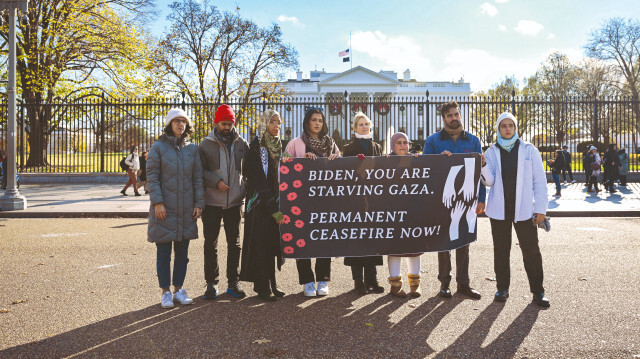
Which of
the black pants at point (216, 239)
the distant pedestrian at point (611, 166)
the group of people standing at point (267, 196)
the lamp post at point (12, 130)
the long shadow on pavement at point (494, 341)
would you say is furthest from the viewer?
the distant pedestrian at point (611, 166)

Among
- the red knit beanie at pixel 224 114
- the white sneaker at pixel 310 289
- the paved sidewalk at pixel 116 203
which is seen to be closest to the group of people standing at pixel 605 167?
Answer: the paved sidewalk at pixel 116 203

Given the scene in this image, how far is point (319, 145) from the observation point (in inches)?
178

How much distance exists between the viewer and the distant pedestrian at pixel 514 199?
4293 mm

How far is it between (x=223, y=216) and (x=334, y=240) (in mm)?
1134

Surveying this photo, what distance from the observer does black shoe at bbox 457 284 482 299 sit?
4375 mm

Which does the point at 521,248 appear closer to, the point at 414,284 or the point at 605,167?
the point at 414,284

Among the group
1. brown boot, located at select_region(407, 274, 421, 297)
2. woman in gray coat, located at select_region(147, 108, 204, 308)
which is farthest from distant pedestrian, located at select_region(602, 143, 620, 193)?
woman in gray coat, located at select_region(147, 108, 204, 308)

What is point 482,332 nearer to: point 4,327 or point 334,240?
point 334,240

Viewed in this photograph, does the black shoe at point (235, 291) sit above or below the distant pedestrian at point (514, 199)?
below

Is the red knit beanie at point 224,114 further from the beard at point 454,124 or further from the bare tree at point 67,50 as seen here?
the bare tree at point 67,50

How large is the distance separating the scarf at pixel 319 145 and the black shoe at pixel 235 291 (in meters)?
1.54

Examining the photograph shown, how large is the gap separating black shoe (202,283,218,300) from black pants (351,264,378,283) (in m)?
1.38

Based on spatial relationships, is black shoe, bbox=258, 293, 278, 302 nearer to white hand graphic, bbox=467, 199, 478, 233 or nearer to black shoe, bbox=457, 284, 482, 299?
black shoe, bbox=457, 284, 482, 299

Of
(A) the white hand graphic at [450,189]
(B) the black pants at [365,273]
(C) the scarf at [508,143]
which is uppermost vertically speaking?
(C) the scarf at [508,143]
